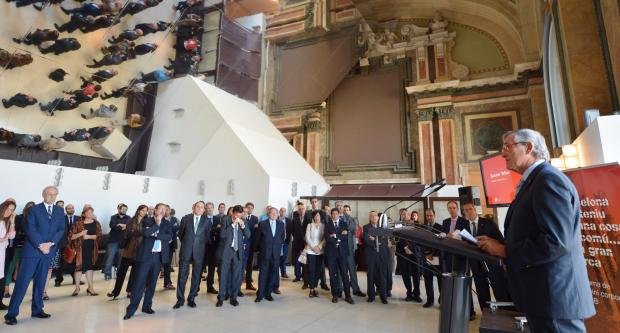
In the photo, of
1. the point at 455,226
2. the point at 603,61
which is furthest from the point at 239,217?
the point at 603,61

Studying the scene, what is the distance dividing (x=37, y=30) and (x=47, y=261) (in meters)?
5.32

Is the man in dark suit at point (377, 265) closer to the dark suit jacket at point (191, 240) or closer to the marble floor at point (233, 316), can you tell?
the marble floor at point (233, 316)

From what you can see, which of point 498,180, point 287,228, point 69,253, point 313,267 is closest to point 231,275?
point 313,267

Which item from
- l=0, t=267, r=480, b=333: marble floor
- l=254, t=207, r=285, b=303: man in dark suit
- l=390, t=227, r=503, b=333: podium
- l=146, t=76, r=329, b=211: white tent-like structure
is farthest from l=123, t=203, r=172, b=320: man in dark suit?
l=146, t=76, r=329, b=211: white tent-like structure

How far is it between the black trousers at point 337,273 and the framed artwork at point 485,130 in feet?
21.8

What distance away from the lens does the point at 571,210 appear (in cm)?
123

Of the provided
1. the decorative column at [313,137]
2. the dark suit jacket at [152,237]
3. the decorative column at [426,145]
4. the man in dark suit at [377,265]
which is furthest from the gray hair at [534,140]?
the decorative column at [313,137]

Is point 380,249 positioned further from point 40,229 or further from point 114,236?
point 114,236

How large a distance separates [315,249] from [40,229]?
11.1ft

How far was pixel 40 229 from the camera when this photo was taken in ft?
11.3

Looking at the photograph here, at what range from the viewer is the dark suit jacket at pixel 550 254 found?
1.19 meters

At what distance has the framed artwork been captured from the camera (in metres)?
9.29

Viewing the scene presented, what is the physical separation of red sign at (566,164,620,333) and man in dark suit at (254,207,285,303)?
3523 mm

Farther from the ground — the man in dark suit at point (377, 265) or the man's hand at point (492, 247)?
the man's hand at point (492, 247)
